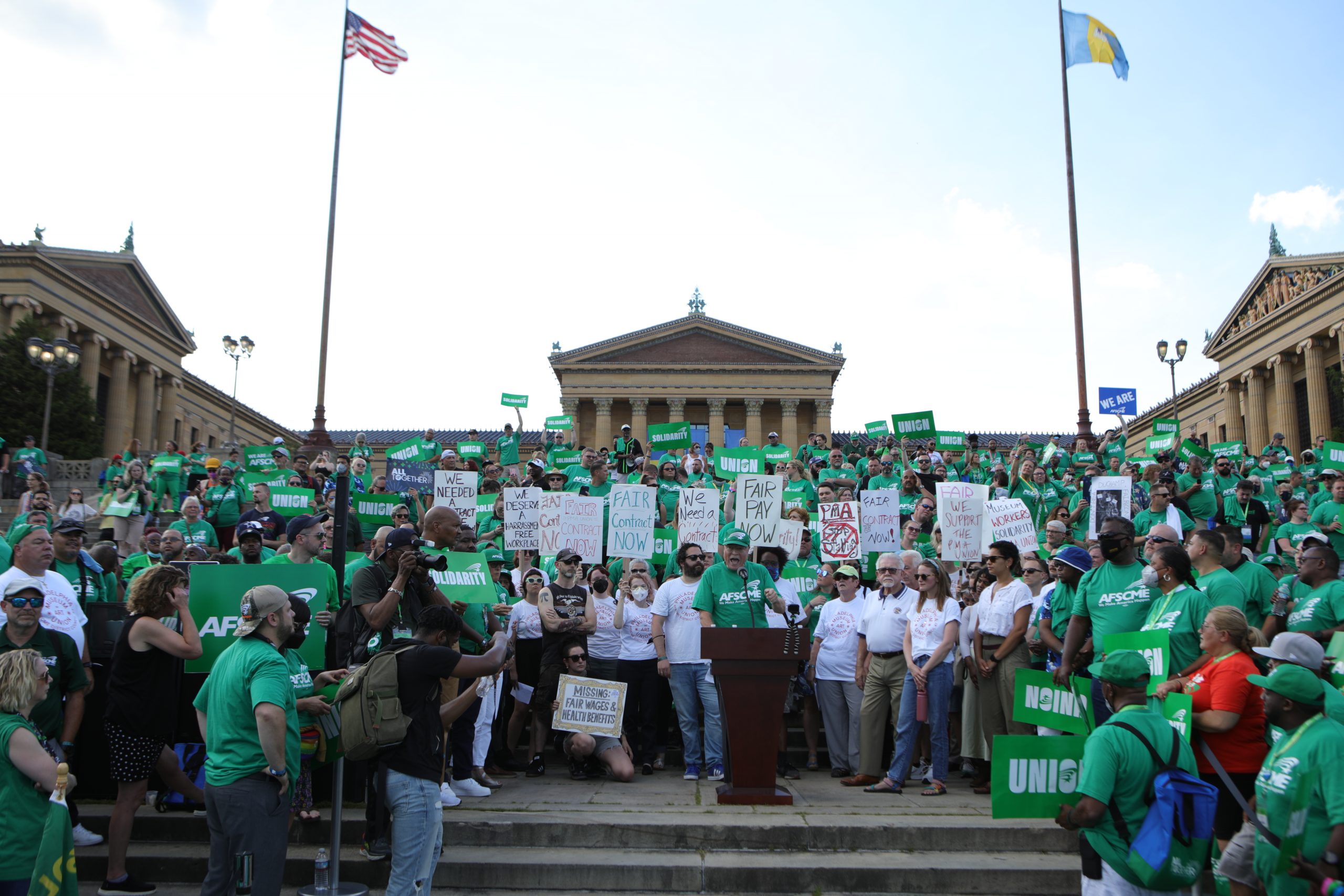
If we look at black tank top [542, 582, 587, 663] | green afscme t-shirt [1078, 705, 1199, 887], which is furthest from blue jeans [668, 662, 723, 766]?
green afscme t-shirt [1078, 705, 1199, 887]

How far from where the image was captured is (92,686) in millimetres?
6832

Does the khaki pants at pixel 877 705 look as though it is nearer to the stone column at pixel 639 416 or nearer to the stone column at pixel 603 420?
the stone column at pixel 639 416

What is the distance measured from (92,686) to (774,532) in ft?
24.0

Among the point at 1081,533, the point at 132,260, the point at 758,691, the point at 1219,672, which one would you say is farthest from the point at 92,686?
the point at 132,260

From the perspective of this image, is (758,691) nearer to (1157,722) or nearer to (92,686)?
(1157,722)

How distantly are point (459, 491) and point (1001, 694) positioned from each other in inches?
329

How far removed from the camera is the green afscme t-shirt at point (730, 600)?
25.8 ft

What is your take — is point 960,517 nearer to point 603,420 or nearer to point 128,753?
point 128,753

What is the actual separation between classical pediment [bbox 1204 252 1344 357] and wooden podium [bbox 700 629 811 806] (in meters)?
49.3

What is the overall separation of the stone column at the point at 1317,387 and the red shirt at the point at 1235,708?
163 ft

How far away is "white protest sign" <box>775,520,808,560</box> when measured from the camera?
1160 centimetres

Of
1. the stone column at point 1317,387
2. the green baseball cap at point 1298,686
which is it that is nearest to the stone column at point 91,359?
the green baseball cap at point 1298,686

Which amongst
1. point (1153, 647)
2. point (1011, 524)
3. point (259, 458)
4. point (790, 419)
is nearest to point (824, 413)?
point (790, 419)

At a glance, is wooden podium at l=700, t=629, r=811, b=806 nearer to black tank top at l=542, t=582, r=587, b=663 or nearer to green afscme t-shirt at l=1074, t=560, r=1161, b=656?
black tank top at l=542, t=582, r=587, b=663
